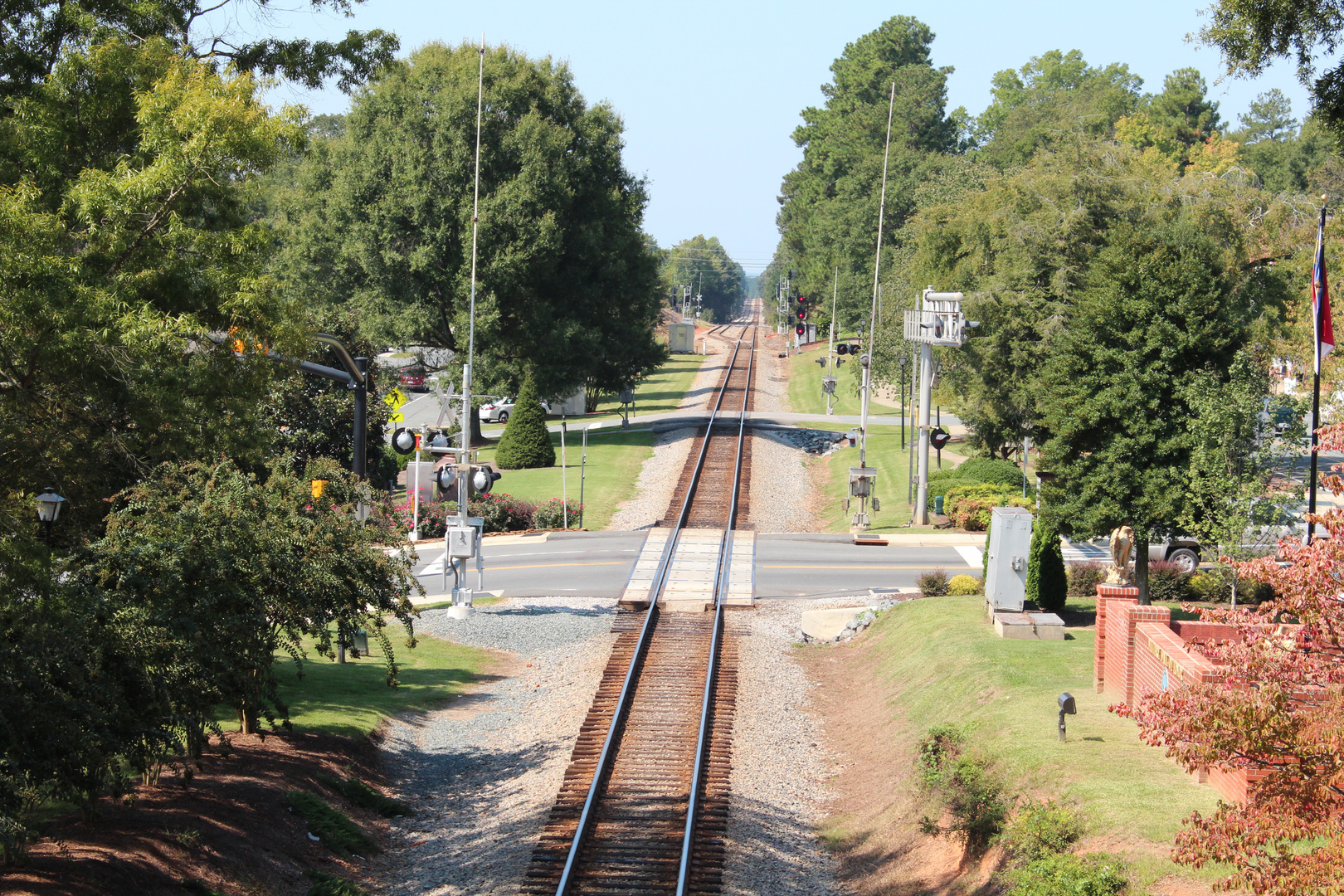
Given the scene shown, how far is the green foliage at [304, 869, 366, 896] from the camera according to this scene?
12.1 metres

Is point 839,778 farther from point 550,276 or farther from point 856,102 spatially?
point 856,102

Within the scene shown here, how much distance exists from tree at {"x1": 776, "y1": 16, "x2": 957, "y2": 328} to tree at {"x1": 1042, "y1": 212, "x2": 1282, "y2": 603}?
173 ft

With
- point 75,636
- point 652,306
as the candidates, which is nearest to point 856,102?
point 652,306

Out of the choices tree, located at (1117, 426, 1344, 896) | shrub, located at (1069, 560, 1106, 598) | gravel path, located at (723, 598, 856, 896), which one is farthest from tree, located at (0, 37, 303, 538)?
shrub, located at (1069, 560, 1106, 598)

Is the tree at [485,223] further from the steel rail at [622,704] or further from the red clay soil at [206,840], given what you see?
the red clay soil at [206,840]

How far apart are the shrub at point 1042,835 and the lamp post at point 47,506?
11.3 metres

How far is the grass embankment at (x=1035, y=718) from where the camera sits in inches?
462

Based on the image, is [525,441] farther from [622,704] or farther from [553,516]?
[622,704]

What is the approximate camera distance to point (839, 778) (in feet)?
56.5

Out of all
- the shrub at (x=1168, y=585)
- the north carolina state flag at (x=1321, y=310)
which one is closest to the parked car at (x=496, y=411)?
the shrub at (x=1168, y=585)

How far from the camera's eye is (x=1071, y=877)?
10.3m

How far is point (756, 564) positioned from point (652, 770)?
15.6m

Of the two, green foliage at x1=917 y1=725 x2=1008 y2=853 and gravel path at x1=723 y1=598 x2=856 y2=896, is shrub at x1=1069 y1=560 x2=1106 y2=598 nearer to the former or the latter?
gravel path at x1=723 y1=598 x2=856 y2=896

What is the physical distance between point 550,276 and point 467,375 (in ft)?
93.0
